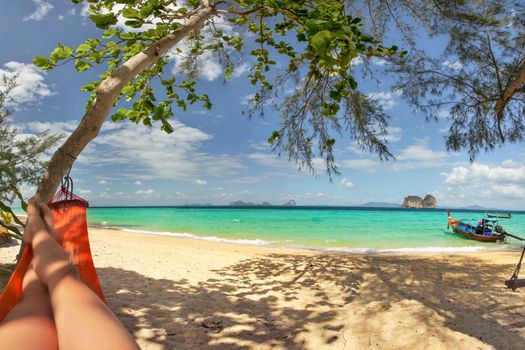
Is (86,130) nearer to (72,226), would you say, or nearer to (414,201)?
(72,226)

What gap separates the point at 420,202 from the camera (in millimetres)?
91438

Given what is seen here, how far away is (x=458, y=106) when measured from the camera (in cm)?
598

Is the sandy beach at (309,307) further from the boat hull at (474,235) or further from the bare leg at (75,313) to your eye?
the boat hull at (474,235)

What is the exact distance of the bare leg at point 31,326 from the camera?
0.97 meters

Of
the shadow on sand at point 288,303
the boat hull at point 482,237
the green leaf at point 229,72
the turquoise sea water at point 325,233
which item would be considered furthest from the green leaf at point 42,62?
→ the boat hull at point 482,237

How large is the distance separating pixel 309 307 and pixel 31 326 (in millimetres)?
3182

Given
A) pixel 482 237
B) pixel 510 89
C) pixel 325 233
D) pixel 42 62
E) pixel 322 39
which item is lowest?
pixel 325 233

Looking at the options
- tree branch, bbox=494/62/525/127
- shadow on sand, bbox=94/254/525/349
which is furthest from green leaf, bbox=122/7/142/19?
tree branch, bbox=494/62/525/127

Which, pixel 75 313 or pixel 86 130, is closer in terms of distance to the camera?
pixel 75 313

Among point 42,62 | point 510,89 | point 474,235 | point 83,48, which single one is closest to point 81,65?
point 83,48

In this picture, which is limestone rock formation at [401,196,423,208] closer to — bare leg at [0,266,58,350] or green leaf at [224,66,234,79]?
green leaf at [224,66,234,79]

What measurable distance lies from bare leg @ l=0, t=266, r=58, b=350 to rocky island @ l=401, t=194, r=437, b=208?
9893cm

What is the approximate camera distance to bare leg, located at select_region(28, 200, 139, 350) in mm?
883

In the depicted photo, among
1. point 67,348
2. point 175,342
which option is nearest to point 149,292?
point 175,342
